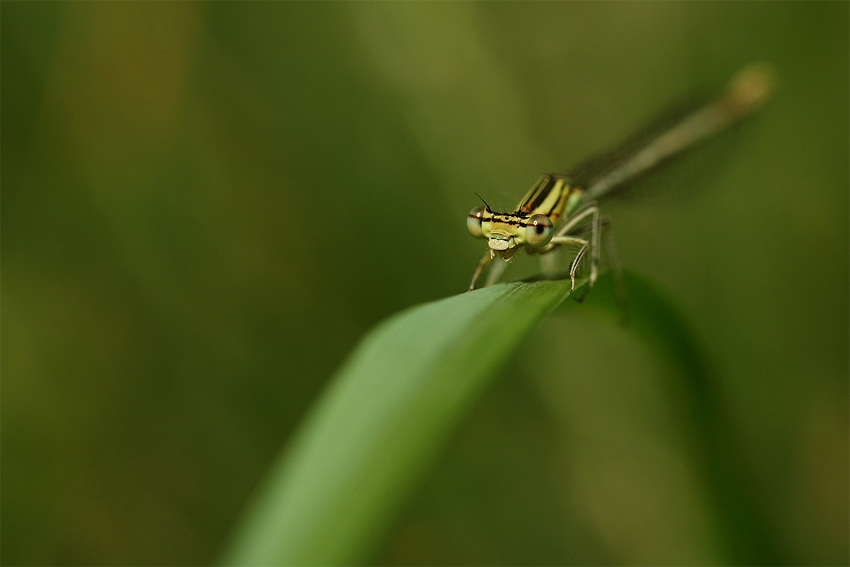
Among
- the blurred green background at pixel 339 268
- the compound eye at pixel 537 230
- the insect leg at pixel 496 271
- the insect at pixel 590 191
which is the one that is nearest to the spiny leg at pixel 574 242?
the insect at pixel 590 191

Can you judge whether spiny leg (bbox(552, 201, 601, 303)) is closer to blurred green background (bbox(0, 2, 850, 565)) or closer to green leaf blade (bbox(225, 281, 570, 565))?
blurred green background (bbox(0, 2, 850, 565))

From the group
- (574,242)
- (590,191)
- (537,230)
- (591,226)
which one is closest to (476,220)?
(537,230)

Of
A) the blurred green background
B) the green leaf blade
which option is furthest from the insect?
the green leaf blade

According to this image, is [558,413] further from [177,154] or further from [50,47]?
[50,47]

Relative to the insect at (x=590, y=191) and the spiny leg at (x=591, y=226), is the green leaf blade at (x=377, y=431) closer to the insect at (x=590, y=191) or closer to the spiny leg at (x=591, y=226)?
the insect at (x=590, y=191)

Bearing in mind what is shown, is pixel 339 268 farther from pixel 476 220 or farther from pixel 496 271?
pixel 476 220

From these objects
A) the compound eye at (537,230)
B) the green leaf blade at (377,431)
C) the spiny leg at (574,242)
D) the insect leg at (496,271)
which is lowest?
the insect leg at (496,271)

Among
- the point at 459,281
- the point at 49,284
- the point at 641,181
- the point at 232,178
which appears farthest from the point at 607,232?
the point at 49,284
